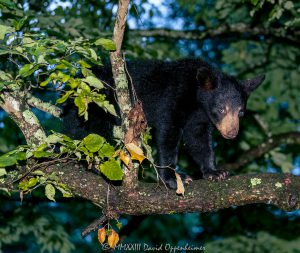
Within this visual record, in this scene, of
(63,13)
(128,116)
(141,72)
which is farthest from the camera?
(63,13)

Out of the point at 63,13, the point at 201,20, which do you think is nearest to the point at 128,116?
the point at 63,13

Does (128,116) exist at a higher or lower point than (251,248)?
higher

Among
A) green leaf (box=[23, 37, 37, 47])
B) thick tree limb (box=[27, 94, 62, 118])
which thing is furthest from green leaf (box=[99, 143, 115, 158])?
thick tree limb (box=[27, 94, 62, 118])

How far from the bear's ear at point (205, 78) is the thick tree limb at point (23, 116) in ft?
6.85

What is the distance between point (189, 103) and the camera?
5938mm

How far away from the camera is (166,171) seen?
5.30 meters

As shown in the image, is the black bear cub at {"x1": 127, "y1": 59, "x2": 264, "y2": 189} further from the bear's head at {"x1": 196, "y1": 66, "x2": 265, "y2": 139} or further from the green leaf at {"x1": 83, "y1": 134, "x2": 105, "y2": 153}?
the green leaf at {"x1": 83, "y1": 134, "x2": 105, "y2": 153}

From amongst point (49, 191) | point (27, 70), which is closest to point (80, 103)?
point (27, 70)

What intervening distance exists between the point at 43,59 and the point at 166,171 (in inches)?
87.3

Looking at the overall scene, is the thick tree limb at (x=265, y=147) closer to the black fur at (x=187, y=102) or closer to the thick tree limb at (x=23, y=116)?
the black fur at (x=187, y=102)

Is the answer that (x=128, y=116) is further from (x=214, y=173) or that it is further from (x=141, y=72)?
(x=141, y=72)

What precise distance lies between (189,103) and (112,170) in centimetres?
260

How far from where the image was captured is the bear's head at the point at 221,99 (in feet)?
19.5

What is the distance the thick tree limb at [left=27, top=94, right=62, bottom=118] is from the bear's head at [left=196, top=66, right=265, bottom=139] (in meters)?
1.62
